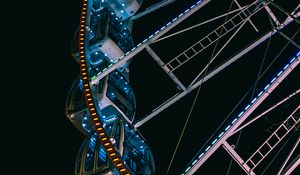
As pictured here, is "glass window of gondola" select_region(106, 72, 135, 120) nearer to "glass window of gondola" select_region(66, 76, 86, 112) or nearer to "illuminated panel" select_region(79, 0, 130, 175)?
"glass window of gondola" select_region(66, 76, 86, 112)

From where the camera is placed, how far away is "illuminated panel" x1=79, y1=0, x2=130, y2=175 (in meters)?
6.95

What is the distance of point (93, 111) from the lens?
7738mm

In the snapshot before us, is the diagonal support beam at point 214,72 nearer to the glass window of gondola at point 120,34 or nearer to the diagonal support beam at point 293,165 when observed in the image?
the glass window of gondola at point 120,34

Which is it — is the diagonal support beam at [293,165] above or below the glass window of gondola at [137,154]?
below

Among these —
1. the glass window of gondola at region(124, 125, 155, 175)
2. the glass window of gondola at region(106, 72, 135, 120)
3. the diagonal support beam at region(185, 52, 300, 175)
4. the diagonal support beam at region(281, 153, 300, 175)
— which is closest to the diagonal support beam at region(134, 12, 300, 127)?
the glass window of gondola at region(106, 72, 135, 120)

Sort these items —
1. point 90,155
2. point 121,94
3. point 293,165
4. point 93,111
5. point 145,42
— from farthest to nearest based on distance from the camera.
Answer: point 121,94, point 145,42, point 90,155, point 93,111, point 293,165

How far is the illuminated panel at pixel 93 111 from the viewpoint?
22.8 ft

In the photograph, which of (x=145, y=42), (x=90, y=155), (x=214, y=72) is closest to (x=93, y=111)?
(x=90, y=155)

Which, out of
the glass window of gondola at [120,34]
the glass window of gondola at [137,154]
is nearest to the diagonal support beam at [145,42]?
the glass window of gondola at [120,34]

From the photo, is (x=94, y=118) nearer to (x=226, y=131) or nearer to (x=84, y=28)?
(x=226, y=131)

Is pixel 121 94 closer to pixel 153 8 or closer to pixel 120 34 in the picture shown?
pixel 120 34

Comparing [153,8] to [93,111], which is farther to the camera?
[153,8]

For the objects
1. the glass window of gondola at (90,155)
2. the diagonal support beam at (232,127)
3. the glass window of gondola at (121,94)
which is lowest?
the diagonal support beam at (232,127)

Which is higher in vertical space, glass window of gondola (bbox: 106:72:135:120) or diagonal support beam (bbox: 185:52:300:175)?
glass window of gondola (bbox: 106:72:135:120)
